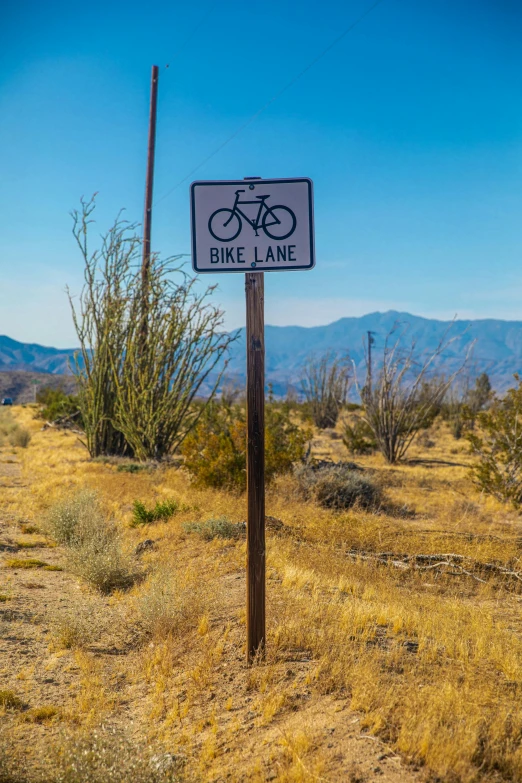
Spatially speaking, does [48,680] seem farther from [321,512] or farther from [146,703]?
[321,512]

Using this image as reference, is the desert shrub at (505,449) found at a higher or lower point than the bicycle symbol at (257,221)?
lower

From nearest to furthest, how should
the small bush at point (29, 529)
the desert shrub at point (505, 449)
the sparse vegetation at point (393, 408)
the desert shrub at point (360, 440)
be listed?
the small bush at point (29, 529) < the desert shrub at point (505, 449) < the sparse vegetation at point (393, 408) < the desert shrub at point (360, 440)

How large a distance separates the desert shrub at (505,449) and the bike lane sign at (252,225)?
8838mm

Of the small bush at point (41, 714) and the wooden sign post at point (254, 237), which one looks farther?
the wooden sign post at point (254, 237)

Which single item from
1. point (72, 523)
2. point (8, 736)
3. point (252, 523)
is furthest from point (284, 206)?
point (72, 523)

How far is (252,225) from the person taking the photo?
149 inches

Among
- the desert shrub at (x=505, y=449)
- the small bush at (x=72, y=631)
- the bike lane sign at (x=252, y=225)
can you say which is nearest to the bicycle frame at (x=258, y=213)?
the bike lane sign at (x=252, y=225)

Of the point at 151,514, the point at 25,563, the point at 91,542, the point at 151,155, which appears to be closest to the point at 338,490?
the point at 151,514

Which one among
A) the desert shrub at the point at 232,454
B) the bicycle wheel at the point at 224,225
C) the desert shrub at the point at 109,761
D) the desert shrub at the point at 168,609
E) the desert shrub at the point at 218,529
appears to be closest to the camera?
the desert shrub at the point at 109,761

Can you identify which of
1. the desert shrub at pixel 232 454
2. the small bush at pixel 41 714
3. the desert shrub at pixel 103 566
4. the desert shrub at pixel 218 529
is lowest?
the small bush at pixel 41 714

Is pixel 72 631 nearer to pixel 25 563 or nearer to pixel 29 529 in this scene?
pixel 25 563

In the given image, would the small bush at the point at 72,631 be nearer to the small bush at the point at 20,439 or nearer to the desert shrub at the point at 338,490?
the desert shrub at the point at 338,490

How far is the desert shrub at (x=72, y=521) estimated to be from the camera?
7.61 meters

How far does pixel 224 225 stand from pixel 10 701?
10.2 ft
